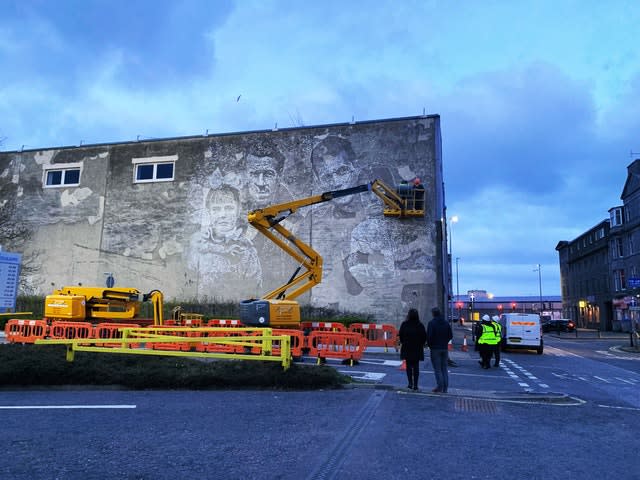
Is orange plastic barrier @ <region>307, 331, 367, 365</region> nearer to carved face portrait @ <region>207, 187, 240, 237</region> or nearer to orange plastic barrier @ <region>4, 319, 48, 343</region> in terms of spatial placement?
orange plastic barrier @ <region>4, 319, 48, 343</region>

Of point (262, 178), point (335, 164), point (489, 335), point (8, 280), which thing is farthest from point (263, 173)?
point (489, 335)

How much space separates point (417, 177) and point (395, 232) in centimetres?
340

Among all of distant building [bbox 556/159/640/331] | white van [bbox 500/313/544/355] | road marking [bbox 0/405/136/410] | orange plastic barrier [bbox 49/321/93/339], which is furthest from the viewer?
distant building [bbox 556/159/640/331]

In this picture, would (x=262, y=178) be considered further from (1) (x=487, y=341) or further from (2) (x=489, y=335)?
(1) (x=487, y=341)

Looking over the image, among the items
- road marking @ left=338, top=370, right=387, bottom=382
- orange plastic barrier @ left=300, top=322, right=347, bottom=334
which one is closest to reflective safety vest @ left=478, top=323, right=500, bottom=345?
road marking @ left=338, top=370, right=387, bottom=382

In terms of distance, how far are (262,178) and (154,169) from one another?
788 cm

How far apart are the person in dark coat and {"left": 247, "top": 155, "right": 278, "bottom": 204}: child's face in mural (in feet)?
70.2

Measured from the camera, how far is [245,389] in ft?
34.4

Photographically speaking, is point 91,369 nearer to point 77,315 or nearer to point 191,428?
point 191,428

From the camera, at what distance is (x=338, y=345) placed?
634 inches

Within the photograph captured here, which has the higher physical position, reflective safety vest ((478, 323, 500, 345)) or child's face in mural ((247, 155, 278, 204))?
child's face in mural ((247, 155, 278, 204))

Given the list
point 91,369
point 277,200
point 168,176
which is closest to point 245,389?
point 91,369

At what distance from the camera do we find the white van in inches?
958

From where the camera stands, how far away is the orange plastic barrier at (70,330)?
1682cm
